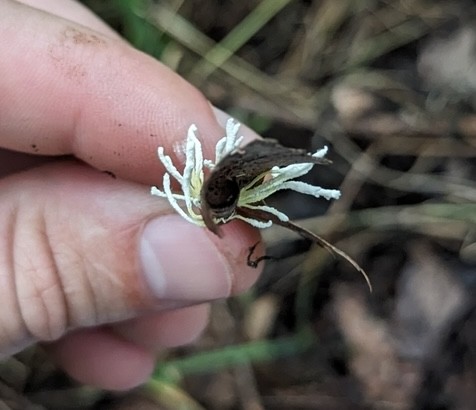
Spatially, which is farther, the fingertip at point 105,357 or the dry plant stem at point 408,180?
the dry plant stem at point 408,180

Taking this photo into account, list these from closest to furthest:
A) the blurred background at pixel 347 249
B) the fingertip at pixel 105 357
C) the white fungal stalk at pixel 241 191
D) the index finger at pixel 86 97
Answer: the white fungal stalk at pixel 241 191
the index finger at pixel 86 97
the fingertip at pixel 105 357
the blurred background at pixel 347 249

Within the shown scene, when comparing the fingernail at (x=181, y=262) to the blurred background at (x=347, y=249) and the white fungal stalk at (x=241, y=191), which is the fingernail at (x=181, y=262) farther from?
the blurred background at (x=347, y=249)

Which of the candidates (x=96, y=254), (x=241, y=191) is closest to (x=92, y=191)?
(x=96, y=254)

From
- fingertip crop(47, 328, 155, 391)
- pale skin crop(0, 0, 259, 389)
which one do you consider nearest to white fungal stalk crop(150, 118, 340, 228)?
pale skin crop(0, 0, 259, 389)

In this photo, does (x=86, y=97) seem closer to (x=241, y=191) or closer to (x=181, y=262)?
(x=181, y=262)

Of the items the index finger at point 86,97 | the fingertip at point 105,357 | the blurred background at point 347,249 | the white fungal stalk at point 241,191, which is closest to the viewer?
the white fungal stalk at point 241,191

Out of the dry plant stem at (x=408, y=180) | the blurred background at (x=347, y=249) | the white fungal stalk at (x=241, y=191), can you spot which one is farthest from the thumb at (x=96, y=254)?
the dry plant stem at (x=408, y=180)

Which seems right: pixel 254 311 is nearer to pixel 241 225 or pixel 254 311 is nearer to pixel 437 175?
pixel 437 175
